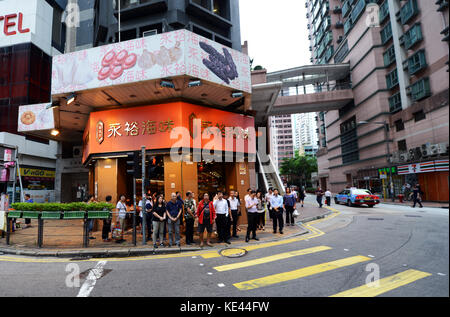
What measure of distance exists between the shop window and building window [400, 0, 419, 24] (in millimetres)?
7985

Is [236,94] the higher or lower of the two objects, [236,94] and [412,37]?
the lower

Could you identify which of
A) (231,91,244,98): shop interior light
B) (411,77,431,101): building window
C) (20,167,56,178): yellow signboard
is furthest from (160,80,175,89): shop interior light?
(411,77,431,101): building window

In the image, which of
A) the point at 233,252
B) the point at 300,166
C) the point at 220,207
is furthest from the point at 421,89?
the point at 300,166

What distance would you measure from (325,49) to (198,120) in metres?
52.0

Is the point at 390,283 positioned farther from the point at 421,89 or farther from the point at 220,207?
the point at 421,89

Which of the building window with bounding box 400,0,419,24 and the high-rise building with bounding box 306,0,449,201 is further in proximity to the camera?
the high-rise building with bounding box 306,0,449,201

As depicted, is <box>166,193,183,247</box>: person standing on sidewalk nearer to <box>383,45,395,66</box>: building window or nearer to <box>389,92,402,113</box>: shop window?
<box>389,92,402,113</box>: shop window

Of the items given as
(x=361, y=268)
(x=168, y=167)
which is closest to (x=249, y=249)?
(x=361, y=268)

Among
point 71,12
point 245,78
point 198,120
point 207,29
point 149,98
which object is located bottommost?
point 198,120

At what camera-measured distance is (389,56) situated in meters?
30.0

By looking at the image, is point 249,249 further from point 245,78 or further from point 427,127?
point 245,78

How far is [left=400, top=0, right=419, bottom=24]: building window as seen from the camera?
72.1 ft

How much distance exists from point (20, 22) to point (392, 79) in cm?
4263

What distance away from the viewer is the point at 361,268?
17.6 ft
